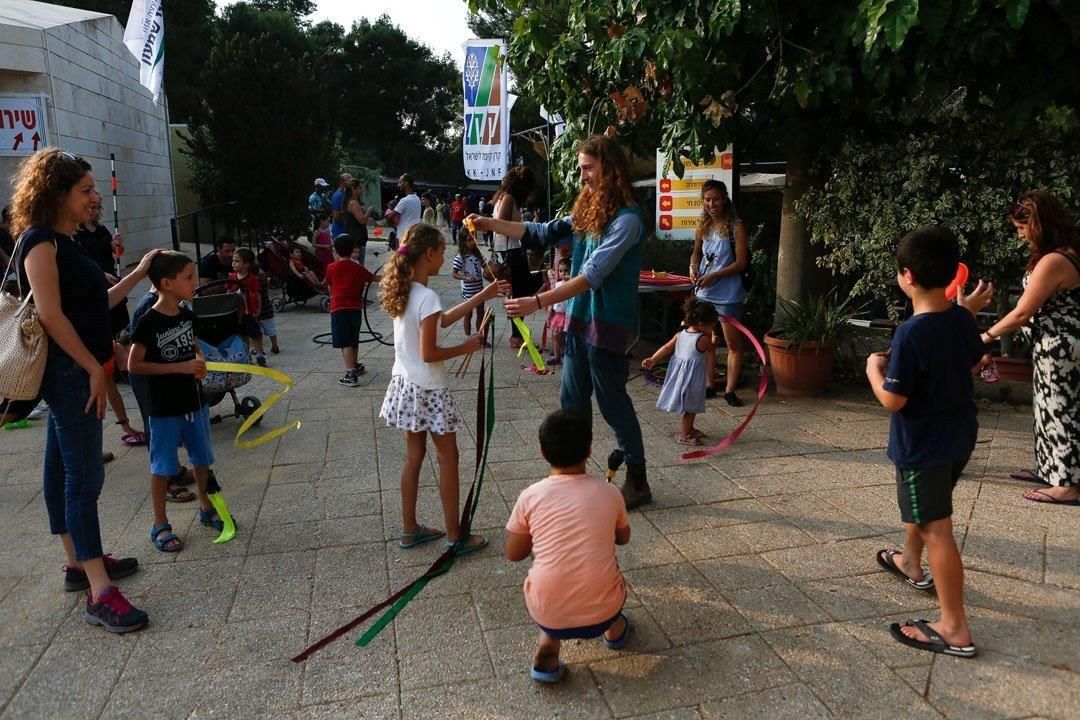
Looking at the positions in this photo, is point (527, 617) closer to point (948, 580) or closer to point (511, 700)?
point (511, 700)

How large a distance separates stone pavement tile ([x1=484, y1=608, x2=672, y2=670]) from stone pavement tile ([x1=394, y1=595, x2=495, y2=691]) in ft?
0.18

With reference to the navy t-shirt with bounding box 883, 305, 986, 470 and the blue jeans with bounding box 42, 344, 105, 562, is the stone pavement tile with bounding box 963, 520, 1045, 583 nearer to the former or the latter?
the navy t-shirt with bounding box 883, 305, 986, 470

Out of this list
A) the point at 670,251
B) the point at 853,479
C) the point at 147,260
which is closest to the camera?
the point at 147,260

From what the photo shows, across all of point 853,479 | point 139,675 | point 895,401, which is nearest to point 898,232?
point 853,479

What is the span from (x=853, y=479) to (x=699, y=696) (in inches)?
94.0

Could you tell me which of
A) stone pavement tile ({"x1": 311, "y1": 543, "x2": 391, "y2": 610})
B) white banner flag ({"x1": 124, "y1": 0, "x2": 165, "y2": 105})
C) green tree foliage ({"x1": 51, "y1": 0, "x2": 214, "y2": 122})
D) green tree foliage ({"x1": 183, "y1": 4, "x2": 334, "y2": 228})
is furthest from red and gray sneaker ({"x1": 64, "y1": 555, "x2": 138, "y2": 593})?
green tree foliage ({"x1": 51, "y1": 0, "x2": 214, "y2": 122})

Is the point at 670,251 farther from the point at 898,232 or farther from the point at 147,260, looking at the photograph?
the point at 147,260

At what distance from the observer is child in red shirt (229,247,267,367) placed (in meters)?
7.52

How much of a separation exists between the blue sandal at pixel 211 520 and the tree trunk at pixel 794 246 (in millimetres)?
4863

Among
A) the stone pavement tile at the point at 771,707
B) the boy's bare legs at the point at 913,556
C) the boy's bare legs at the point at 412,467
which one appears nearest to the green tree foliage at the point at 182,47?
the boy's bare legs at the point at 412,467

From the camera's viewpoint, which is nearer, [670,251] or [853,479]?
[853,479]

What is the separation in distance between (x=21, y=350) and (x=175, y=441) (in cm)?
102

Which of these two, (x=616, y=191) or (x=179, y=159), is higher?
(x=179, y=159)

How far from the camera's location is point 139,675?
2.80m
